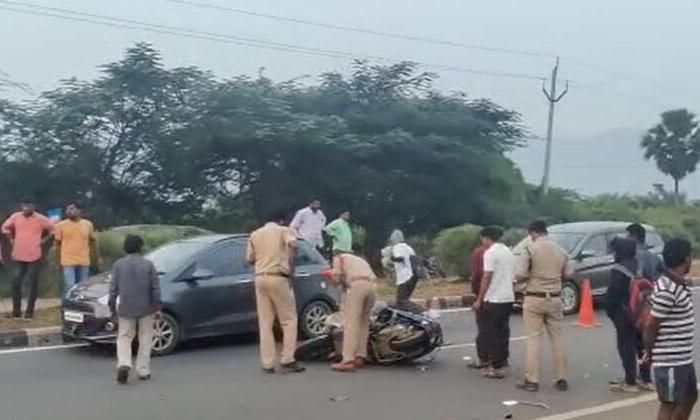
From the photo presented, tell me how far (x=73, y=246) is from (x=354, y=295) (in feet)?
18.5

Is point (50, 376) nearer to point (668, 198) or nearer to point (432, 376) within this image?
point (432, 376)

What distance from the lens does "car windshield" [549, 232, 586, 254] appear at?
69.2ft

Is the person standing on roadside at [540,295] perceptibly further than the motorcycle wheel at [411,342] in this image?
No

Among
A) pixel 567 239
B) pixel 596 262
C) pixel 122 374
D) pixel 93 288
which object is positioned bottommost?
pixel 122 374

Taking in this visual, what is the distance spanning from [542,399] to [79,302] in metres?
5.63

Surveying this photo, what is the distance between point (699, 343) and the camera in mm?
16422

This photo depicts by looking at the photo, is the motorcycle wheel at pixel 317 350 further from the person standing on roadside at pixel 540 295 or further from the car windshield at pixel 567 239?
the car windshield at pixel 567 239

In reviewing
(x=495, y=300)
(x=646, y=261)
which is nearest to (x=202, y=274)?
(x=495, y=300)

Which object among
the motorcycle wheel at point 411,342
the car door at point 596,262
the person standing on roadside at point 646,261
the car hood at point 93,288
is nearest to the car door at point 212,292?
the car hood at point 93,288

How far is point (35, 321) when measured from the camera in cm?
1683

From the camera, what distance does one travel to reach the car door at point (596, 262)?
68.1 ft

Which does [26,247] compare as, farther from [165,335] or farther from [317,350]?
[317,350]

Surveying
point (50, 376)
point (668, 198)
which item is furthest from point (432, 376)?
point (668, 198)

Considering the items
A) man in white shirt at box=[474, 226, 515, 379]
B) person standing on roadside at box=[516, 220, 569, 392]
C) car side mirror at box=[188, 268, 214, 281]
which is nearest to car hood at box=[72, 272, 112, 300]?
car side mirror at box=[188, 268, 214, 281]
